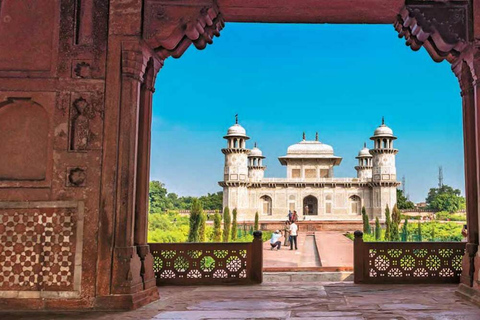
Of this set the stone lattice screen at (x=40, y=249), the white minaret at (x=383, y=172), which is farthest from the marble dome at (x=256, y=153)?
the stone lattice screen at (x=40, y=249)

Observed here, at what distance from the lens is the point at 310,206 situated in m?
41.2

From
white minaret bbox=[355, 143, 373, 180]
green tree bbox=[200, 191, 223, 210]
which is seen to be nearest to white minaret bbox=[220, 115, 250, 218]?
white minaret bbox=[355, 143, 373, 180]

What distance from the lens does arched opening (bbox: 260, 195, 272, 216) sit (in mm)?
37625

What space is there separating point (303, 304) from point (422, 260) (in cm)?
212

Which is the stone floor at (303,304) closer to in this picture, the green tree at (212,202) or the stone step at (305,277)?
the stone step at (305,277)

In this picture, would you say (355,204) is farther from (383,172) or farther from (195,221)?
(195,221)

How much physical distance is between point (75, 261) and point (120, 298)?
1.75ft

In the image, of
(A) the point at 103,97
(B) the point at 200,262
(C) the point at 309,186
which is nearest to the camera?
(A) the point at 103,97

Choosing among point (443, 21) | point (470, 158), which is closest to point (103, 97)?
point (443, 21)

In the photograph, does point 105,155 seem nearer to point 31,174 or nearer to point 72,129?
point 72,129

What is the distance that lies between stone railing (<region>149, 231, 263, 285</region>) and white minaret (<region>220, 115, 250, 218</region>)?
2999cm

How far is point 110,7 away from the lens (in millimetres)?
3988

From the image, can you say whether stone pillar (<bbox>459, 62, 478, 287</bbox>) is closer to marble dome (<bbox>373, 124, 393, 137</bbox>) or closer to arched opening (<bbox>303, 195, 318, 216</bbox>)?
marble dome (<bbox>373, 124, 393, 137</bbox>)

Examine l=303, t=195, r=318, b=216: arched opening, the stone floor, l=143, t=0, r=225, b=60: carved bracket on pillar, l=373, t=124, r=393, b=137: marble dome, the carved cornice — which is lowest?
the stone floor
